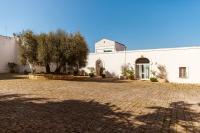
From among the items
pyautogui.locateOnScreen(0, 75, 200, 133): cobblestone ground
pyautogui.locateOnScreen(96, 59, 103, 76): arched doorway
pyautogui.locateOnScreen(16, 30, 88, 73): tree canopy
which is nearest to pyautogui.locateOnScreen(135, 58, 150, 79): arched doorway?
pyautogui.locateOnScreen(96, 59, 103, 76): arched doorway

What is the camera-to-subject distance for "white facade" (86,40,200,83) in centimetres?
2826

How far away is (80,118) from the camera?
7938 millimetres

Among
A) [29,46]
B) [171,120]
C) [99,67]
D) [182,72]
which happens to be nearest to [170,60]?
[182,72]

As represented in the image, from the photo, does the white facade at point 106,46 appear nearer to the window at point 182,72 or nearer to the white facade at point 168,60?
the white facade at point 168,60

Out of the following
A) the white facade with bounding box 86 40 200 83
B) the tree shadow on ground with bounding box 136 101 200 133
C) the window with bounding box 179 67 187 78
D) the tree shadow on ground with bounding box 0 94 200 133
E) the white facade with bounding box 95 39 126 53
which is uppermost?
the white facade with bounding box 95 39 126 53

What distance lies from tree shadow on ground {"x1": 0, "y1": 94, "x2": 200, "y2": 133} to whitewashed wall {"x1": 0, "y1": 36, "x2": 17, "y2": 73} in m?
26.8

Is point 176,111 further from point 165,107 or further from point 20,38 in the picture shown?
point 20,38

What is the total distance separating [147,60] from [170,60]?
135 inches

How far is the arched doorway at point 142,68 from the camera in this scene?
1261 inches

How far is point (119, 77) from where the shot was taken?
110 feet

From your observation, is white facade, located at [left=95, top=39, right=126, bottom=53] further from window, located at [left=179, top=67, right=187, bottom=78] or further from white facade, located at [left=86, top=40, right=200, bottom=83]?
window, located at [left=179, top=67, right=187, bottom=78]

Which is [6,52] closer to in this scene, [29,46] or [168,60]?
[29,46]

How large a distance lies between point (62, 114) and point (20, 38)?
1918 centimetres

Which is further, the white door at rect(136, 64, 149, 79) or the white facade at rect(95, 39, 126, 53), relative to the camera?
the white facade at rect(95, 39, 126, 53)
